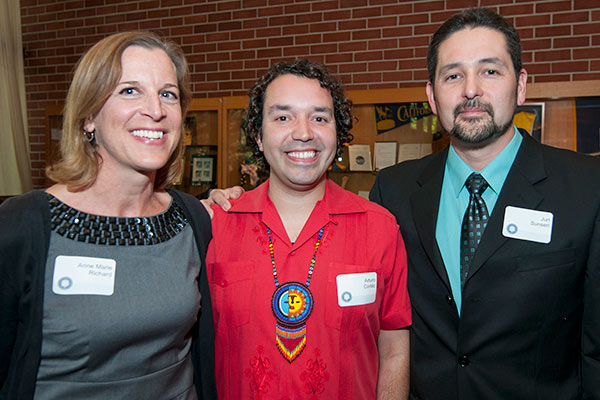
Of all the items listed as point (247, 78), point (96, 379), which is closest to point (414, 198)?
A: point (96, 379)

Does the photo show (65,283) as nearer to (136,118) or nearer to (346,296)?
(136,118)

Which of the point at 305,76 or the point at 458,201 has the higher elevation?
the point at 305,76

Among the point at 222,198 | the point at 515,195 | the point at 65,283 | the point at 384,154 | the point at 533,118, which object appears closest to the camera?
the point at 65,283

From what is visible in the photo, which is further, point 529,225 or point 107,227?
point 529,225

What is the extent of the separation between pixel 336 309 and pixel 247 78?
3.55 metres

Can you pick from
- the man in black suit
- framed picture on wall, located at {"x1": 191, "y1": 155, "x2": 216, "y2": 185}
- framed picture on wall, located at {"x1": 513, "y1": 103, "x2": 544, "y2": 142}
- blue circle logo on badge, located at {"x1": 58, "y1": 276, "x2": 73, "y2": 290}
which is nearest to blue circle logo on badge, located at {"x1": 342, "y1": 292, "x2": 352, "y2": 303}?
the man in black suit

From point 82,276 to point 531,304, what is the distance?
4.92 ft

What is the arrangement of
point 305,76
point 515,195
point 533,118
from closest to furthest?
point 515,195, point 305,76, point 533,118

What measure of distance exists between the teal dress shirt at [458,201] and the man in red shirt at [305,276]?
0.58 feet

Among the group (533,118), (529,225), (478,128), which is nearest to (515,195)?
(529,225)

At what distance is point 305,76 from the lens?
1794mm

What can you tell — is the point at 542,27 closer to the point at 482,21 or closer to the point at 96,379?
the point at 482,21

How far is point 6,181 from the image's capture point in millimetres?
5258

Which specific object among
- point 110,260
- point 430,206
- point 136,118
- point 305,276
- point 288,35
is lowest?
point 305,276
